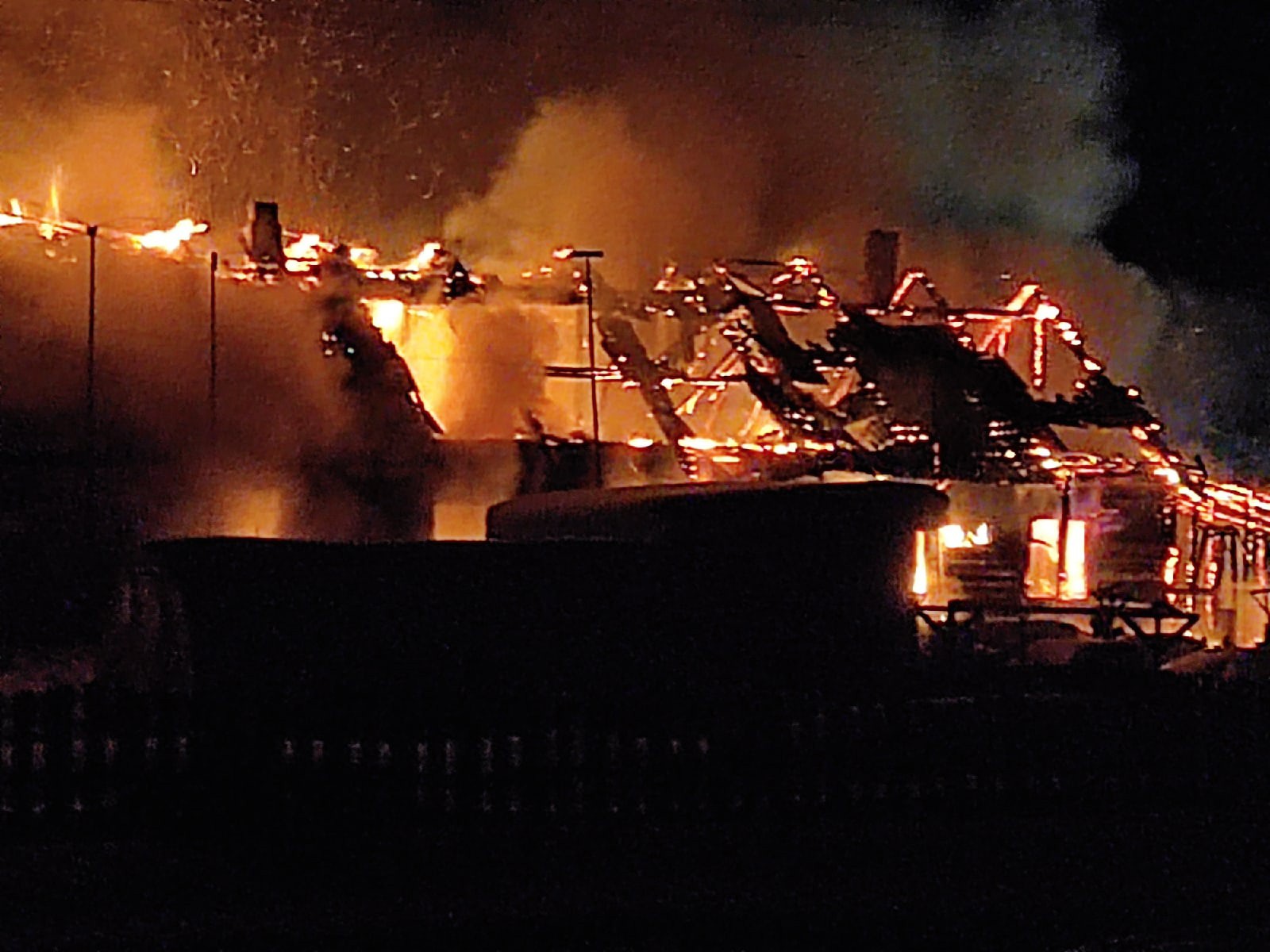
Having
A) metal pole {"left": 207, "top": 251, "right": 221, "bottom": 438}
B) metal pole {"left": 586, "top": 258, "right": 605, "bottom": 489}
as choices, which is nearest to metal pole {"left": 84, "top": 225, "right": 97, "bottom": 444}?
metal pole {"left": 207, "top": 251, "right": 221, "bottom": 438}

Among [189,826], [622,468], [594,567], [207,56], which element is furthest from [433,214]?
[189,826]

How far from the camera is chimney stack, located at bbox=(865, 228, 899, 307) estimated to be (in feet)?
75.9

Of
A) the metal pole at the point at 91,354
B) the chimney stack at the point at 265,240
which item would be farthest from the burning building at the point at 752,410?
the metal pole at the point at 91,354

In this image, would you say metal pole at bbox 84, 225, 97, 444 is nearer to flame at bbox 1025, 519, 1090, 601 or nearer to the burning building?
the burning building

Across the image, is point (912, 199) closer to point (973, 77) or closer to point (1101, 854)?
point (973, 77)

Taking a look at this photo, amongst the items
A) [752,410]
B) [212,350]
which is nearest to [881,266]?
[752,410]

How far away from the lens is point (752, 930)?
25.2ft

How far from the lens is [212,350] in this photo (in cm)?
1580

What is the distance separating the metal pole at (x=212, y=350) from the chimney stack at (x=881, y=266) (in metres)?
9.10

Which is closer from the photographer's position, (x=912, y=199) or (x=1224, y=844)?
(x=1224, y=844)

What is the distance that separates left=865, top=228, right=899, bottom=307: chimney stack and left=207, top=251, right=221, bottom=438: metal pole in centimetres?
910

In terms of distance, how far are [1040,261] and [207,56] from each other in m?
14.2

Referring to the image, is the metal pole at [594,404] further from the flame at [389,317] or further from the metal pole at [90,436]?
the metal pole at [90,436]

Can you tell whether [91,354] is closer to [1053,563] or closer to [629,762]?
[629,762]
